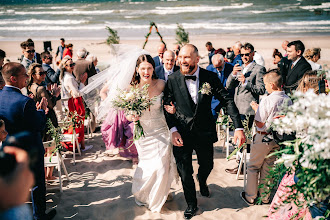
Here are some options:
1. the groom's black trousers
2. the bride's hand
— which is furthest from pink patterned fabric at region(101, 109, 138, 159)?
the bride's hand

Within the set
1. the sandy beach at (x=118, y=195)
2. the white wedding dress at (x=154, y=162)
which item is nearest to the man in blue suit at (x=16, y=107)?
the sandy beach at (x=118, y=195)

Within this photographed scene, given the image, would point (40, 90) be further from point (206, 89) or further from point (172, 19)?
point (172, 19)

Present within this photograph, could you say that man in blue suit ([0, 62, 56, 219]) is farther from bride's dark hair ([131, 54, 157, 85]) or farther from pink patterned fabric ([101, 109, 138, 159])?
pink patterned fabric ([101, 109, 138, 159])

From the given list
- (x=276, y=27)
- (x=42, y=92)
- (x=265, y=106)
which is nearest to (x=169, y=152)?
(x=265, y=106)

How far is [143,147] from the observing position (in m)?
4.54

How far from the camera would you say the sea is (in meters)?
27.6

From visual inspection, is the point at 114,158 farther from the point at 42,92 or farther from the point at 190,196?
the point at 190,196

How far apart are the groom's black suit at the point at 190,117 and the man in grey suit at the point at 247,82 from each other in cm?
137

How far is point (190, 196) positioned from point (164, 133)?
3.38 feet

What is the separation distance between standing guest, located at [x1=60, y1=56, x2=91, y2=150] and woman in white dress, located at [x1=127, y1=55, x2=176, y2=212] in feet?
7.77

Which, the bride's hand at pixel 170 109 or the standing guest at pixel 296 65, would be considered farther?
the standing guest at pixel 296 65

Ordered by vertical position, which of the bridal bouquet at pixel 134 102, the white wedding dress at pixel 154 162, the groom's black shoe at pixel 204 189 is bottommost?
the groom's black shoe at pixel 204 189

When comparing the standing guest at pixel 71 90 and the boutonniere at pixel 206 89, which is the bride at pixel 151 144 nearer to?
the boutonniere at pixel 206 89

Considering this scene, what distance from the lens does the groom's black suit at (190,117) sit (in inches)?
165
